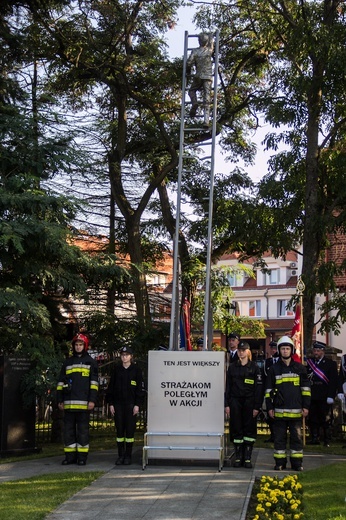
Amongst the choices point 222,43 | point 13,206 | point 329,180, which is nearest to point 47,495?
point 13,206

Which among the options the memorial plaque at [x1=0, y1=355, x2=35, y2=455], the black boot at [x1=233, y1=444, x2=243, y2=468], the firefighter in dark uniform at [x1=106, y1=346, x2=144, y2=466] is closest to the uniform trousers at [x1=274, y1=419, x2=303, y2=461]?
the black boot at [x1=233, y1=444, x2=243, y2=468]

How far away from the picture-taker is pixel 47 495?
10531mm

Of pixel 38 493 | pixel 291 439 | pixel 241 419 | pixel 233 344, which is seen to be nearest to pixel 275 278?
pixel 233 344

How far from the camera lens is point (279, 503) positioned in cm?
940

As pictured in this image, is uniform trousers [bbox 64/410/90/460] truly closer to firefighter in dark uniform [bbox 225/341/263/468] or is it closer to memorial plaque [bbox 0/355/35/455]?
memorial plaque [bbox 0/355/35/455]

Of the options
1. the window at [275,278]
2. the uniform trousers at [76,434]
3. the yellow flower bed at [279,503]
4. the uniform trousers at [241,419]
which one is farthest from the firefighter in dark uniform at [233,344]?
the window at [275,278]

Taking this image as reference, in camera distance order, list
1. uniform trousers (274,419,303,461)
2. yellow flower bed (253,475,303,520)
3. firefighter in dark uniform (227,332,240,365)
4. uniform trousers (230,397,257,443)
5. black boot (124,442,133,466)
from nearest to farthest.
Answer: yellow flower bed (253,475,303,520), uniform trousers (274,419,303,461), uniform trousers (230,397,257,443), black boot (124,442,133,466), firefighter in dark uniform (227,332,240,365)

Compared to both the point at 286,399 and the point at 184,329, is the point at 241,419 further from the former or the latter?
the point at 184,329

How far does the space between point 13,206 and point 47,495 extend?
612 cm

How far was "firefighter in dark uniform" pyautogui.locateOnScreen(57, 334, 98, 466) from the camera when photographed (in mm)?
13453

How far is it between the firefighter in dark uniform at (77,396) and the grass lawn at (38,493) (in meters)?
1.22

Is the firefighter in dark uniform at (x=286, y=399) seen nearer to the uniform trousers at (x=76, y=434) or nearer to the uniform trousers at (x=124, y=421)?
the uniform trousers at (x=124, y=421)

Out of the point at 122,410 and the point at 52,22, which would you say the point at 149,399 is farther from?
the point at 52,22

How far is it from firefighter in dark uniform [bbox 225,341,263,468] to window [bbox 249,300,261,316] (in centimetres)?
4917
